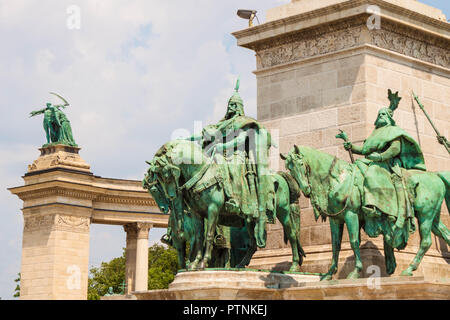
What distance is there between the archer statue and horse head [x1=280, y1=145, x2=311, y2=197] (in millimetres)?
37810

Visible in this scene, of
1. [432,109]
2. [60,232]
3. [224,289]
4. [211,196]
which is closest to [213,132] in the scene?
[211,196]

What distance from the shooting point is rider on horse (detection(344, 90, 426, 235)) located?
18.9 meters

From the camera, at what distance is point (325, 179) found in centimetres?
1909

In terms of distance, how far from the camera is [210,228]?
19391 millimetres

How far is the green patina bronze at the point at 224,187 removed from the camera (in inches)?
766

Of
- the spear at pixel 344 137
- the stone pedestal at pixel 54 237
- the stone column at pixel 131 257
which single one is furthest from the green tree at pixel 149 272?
the spear at pixel 344 137

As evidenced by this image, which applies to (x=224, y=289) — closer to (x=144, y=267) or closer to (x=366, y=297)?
(x=366, y=297)

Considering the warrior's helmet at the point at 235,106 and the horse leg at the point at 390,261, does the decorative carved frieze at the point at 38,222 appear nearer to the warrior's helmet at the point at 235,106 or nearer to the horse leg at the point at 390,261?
the warrior's helmet at the point at 235,106

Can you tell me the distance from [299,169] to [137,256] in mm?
35603

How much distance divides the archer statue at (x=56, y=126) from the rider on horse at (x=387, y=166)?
37.2m

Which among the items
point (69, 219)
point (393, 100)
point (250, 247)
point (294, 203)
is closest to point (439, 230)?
point (393, 100)

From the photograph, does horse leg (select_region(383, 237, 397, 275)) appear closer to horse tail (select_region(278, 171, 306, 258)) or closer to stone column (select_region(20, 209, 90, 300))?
horse tail (select_region(278, 171, 306, 258))

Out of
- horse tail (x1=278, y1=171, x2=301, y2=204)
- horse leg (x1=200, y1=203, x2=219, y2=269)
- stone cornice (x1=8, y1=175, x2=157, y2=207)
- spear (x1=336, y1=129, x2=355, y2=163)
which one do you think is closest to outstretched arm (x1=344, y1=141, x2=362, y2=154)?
spear (x1=336, y1=129, x2=355, y2=163)

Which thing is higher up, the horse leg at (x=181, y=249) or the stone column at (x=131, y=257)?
the stone column at (x=131, y=257)
